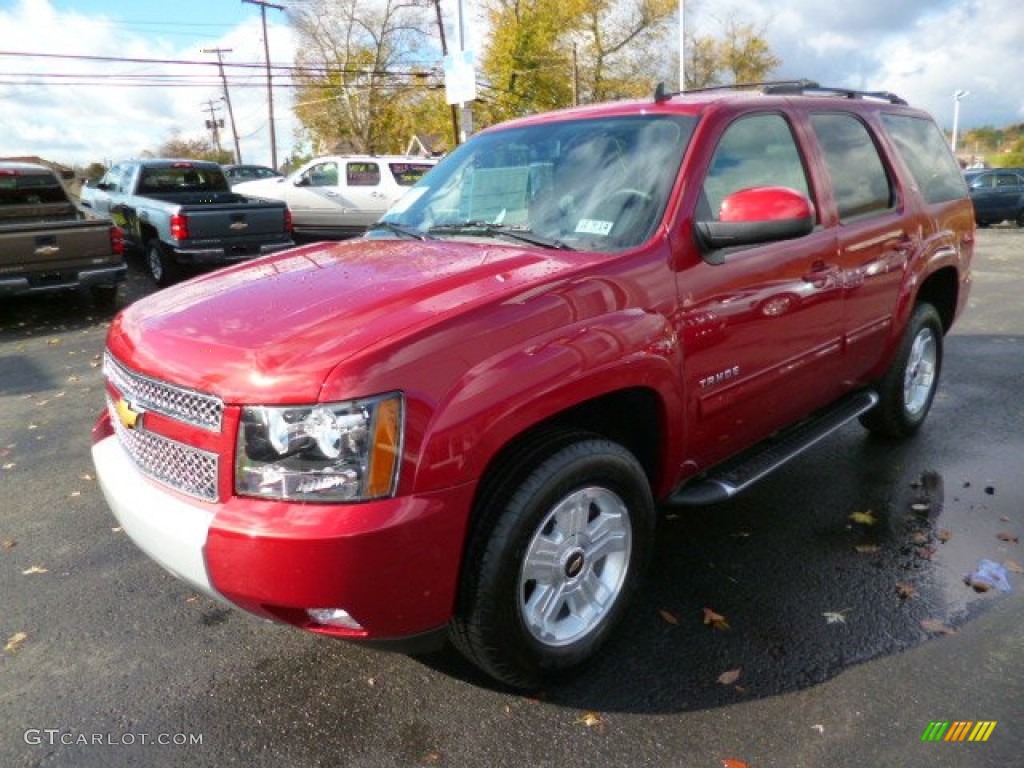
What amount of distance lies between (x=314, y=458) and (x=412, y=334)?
1.43 feet

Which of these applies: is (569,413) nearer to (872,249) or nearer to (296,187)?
(872,249)

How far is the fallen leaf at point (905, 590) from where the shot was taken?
3.27m

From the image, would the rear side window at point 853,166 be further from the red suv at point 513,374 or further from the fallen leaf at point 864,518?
the fallen leaf at point 864,518

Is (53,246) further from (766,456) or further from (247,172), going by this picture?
(247,172)

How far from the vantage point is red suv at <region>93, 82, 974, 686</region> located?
7.09 ft

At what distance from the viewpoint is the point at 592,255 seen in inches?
112

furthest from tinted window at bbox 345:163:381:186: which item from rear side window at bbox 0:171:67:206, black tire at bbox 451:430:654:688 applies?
black tire at bbox 451:430:654:688

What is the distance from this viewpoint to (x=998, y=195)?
21.4 metres

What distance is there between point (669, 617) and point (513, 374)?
141 cm

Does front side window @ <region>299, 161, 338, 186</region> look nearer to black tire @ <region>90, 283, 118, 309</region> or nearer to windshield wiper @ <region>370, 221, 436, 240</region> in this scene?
black tire @ <region>90, 283, 118, 309</region>

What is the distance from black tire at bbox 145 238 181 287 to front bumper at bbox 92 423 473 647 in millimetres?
10059

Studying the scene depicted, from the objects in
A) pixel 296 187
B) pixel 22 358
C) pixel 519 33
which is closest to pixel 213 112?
pixel 519 33

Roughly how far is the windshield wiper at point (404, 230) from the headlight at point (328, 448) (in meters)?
1.46

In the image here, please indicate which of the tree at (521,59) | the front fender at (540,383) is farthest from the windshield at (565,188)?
the tree at (521,59)
